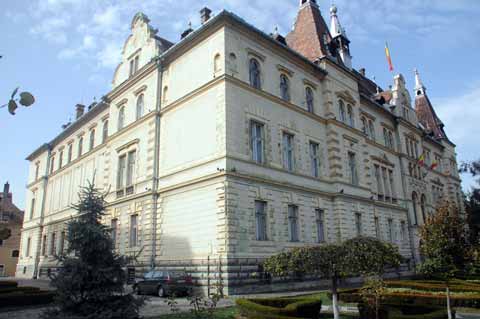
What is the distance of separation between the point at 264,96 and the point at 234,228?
29.6ft

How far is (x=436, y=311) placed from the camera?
12289mm

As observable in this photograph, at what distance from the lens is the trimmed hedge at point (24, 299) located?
16578 millimetres

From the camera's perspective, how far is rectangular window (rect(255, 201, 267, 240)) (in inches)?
868

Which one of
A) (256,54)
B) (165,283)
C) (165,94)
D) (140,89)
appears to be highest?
(256,54)

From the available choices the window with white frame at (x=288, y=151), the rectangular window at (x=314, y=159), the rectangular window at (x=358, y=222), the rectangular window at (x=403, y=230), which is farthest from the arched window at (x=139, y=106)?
the rectangular window at (x=403, y=230)

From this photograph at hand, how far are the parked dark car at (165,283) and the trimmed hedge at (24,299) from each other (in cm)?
402

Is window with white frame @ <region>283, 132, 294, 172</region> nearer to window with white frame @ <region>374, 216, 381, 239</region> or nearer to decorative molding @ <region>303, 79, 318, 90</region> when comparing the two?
decorative molding @ <region>303, 79, 318, 90</region>

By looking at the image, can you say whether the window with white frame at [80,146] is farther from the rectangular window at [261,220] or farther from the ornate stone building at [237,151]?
Result: the rectangular window at [261,220]

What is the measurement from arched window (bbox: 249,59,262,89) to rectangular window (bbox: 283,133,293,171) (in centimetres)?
381

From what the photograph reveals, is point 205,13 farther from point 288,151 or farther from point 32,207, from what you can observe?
point 32,207

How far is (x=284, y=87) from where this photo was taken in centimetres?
2722

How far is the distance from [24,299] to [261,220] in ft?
40.3

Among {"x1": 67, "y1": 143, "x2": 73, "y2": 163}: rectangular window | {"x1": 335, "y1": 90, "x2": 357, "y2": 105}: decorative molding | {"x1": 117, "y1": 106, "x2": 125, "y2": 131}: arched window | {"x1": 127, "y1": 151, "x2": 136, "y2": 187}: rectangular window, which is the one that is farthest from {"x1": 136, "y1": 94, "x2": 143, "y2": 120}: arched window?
{"x1": 67, "y1": 143, "x2": 73, "y2": 163}: rectangular window

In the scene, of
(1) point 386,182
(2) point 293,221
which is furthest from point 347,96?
(2) point 293,221
